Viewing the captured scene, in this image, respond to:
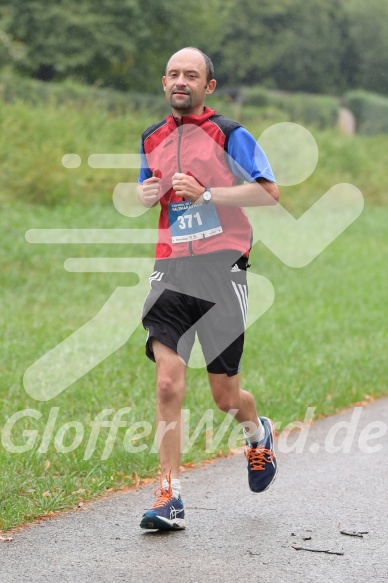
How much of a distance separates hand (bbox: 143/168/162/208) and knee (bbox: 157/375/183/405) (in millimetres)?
818

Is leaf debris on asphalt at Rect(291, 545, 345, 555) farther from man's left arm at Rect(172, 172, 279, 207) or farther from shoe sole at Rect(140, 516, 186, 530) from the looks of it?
man's left arm at Rect(172, 172, 279, 207)

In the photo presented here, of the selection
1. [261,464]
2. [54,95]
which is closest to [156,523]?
[261,464]

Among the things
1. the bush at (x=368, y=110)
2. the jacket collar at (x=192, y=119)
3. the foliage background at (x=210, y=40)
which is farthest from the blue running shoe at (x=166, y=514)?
the bush at (x=368, y=110)

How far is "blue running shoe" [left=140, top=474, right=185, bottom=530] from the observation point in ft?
16.4

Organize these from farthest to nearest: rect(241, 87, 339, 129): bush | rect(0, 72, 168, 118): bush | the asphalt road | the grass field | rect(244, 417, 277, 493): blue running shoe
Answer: rect(241, 87, 339, 129): bush, rect(0, 72, 168, 118): bush, the grass field, rect(244, 417, 277, 493): blue running shoe, the asphalt road

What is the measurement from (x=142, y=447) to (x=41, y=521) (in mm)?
1683

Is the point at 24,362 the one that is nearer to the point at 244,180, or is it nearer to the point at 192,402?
the point at 192,402

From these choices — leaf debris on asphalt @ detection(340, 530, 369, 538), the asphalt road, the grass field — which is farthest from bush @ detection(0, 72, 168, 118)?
leaf debris on asphalt @ detection(340, 530, 369, 538)

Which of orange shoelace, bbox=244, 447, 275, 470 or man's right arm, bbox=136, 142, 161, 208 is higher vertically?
man's right arm, bbox=136, 142, 161, 208

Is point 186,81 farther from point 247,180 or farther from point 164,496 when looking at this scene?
point 164,496

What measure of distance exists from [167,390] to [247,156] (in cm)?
112

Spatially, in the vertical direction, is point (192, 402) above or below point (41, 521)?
above

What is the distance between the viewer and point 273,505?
5707mm

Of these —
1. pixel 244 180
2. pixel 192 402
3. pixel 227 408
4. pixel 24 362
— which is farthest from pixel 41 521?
pixel 24 362
